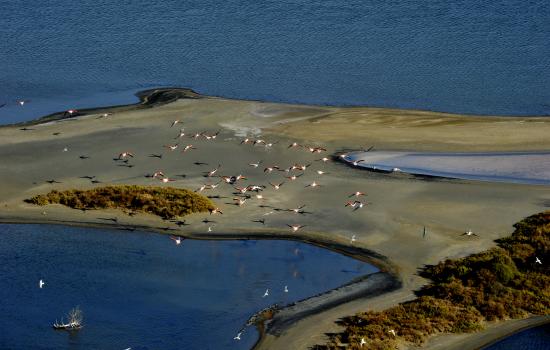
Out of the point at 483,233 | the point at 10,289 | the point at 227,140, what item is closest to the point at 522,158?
the point at 483,233

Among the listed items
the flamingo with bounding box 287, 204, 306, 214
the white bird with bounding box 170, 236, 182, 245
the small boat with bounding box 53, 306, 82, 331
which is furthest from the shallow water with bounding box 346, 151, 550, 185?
the small boat with bounding box 53, 306, 82, 331

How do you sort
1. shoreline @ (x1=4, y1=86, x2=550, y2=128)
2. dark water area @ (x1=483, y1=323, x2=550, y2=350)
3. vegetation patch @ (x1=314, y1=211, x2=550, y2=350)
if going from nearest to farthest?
vegetation patch @ (x1=314, y1=211, x2=550, y2=350), dark water area @ (x1=483, y1=323, x2=550, y2=350), shoreline @ (x1=4, y1=86, x2=550, y2=128)

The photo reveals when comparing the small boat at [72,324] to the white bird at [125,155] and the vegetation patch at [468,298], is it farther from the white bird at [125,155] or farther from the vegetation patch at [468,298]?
the white bird at [125,155]

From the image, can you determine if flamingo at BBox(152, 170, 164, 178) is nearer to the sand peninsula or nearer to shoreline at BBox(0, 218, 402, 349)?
the sand peninsula

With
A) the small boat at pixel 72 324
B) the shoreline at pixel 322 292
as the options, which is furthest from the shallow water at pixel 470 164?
the small boat at pixel 72 324

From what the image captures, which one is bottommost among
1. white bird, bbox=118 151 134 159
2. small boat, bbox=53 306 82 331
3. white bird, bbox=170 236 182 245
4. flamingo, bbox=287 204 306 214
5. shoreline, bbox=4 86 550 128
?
small boat, bbox=53 306 82 331

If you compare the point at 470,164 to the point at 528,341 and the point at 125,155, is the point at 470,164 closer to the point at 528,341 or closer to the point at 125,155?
the point at 528,341

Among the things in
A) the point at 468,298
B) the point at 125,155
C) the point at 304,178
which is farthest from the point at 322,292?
the point at 125,155

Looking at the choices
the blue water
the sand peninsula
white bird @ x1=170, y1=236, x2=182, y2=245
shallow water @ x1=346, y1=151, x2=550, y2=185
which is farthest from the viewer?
the blue water

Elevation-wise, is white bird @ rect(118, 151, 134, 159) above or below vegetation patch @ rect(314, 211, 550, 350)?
above
